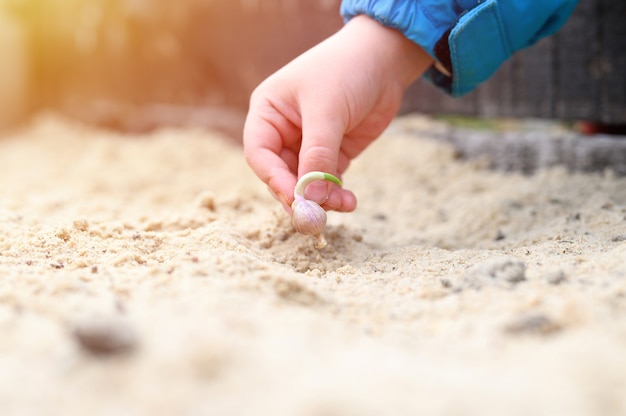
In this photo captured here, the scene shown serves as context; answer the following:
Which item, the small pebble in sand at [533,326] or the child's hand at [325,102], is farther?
the child's hand at [325,102]

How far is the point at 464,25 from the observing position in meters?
1.25

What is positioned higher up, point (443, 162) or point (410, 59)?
point (443, 162)

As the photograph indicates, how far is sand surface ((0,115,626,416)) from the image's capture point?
549 mm

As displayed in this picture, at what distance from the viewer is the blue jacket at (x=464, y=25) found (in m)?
1.26

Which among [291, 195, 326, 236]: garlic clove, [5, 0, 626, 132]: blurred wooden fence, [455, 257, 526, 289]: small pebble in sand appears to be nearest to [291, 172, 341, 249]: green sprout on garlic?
[291, 195, 326, 236]: garlic clove

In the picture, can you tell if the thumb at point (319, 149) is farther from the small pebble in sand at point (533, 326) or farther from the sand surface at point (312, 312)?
the small pebble in sand at point (533, 326)

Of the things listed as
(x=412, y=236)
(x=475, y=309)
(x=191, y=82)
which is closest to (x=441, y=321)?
(x=475, y=309)

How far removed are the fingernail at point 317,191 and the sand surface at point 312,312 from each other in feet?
0.35

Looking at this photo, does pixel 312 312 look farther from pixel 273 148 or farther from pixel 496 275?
pixel 273 148

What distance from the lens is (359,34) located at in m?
1.28

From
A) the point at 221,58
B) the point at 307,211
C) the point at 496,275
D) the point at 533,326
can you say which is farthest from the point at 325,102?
the point at 221,58

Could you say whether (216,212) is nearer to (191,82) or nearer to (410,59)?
(410,59)

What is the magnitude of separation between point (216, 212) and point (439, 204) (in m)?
0.61

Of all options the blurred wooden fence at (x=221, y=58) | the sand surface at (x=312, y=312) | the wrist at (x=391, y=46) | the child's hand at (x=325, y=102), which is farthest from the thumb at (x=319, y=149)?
the blurred wooden fence at (x=221, y=58)
